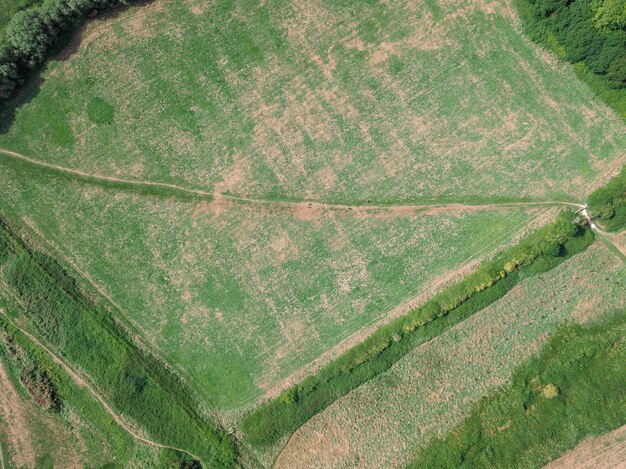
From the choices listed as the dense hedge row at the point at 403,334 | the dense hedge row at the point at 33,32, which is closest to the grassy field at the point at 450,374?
the dense hedge row at the point at 403,334

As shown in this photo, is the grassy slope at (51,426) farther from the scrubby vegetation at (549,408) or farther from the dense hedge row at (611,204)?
the dense hedge row at (611,204)

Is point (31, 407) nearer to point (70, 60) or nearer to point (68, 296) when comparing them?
point (68, 296)

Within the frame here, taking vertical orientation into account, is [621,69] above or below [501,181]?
above

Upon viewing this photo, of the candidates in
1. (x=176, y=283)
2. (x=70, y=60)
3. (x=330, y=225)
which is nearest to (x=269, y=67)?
(x=330, y=225)

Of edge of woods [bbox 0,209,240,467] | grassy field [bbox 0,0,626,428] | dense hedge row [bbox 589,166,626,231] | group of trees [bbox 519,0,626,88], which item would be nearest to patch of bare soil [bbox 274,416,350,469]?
edge of woods [bbox 0,209,240,467]

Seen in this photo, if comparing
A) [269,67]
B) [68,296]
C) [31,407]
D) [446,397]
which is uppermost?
[269,67]

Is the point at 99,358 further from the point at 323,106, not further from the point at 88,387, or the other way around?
the point at 323,106

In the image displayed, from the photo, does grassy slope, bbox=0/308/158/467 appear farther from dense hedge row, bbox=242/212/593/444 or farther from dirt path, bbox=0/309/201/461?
dense hedge row, bbox=242/212/593/444
